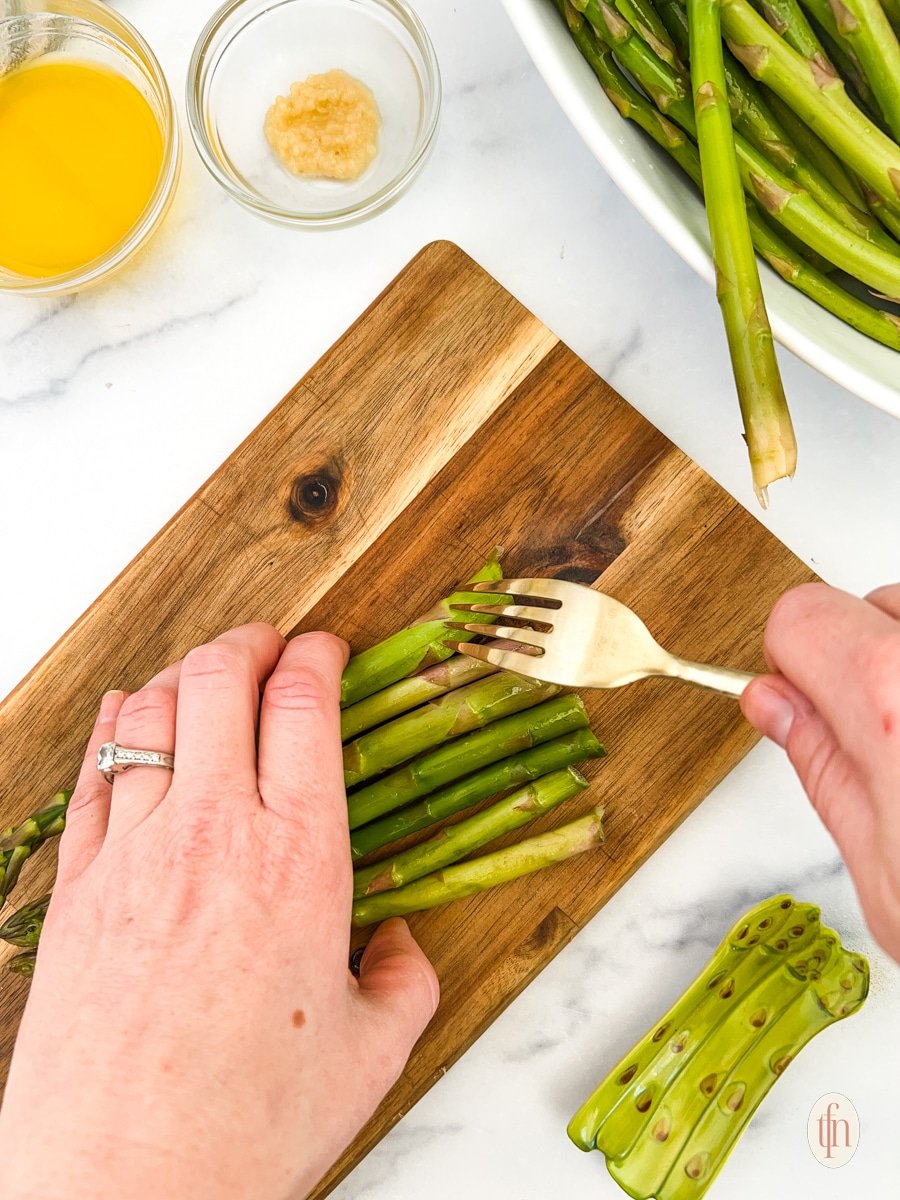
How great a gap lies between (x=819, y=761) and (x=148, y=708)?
0.97 m

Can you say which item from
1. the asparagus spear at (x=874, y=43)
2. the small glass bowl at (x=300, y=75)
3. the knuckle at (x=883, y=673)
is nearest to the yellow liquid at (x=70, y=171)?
the small glass bowl at (x=300, y=75)

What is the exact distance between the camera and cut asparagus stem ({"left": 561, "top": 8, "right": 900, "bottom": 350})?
1.62m

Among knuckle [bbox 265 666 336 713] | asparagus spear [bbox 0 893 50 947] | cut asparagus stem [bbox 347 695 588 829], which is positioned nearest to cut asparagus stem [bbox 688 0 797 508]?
cut asparagus stem [bbox 347 695 588 829]

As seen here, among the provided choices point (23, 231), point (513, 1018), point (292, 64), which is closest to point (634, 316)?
point (292, 64)

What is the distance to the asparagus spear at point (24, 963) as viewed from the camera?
5.88 feet

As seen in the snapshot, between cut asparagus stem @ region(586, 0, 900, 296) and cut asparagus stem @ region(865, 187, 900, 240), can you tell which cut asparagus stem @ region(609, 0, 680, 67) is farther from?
cut asparagus stem @ region(865, 187, 900, 240)

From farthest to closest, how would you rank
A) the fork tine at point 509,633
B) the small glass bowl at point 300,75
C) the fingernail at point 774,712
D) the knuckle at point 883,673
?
the small glass bowl at point 300,75, the fork tine at point 509,633, the fingernail at point 774,712, the knuckle at point 883,673

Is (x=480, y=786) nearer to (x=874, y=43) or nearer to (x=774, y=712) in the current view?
(x=774, y=712)

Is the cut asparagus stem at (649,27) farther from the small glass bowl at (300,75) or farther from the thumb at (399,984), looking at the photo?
the thumb at (399,984)

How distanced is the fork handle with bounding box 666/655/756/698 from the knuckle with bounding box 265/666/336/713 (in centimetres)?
53

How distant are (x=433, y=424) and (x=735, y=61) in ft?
2.38

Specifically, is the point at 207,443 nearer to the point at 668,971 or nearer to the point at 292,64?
the point at 292,64

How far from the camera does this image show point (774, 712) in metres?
1.32

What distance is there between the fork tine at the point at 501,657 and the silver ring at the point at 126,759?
1.64 feet
